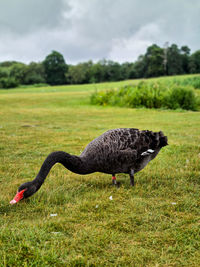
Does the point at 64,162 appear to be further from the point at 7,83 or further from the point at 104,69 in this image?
the point at 104,69

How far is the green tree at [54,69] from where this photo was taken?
265 ft

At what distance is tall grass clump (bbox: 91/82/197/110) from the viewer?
16.3m

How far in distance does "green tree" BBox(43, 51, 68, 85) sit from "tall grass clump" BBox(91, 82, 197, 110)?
6394 centimetres

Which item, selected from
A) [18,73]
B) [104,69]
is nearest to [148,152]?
[18,73]

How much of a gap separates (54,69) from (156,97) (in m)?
69.6

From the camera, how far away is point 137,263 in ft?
7.71

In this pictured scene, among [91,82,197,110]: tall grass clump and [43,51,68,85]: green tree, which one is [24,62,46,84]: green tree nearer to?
[43,51,68,85]: green tree

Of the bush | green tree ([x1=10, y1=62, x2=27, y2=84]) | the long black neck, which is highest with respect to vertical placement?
green tree ([x1=10, y1=62, x2=27, y2=84])

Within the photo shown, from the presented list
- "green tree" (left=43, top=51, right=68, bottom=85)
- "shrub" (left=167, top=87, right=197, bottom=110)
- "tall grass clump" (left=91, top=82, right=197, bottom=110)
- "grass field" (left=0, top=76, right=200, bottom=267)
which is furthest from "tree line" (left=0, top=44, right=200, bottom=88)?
"grass field" (left=0, top=76, right=200, bottom=267)

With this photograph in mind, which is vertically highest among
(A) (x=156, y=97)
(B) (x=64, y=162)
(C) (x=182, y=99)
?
(A) (x=156, y=97)

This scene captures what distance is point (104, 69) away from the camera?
74625 millimetres

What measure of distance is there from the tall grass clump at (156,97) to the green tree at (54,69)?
63936mm

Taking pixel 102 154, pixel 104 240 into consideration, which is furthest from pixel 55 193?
pixel 104 240

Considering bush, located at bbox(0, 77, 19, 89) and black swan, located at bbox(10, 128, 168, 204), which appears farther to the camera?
bush, located at bbox(0, 77, 19, 89)
